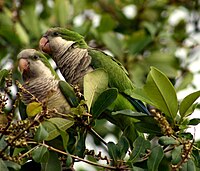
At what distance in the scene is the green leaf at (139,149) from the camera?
1.92m

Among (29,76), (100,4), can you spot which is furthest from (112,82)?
(100,4)

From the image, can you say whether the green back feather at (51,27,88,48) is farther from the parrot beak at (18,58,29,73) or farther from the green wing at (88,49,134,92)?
the parrot beak at (18,58,29,73)

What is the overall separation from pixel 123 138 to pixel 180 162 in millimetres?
267

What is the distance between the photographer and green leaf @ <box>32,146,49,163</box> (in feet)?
5.92

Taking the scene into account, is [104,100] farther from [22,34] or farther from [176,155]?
[22,34]

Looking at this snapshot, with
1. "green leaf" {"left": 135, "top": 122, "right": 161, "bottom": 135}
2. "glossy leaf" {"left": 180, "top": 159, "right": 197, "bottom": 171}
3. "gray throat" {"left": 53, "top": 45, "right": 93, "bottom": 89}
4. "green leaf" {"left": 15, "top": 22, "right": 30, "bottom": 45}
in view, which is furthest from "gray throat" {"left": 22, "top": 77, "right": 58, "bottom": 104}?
"green leaf" {"left": 15, "top": 22, "right": 30, "bottom": 45}

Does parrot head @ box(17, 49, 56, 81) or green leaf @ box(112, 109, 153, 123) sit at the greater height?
parrot head @ box(17, 49, 56, 81)

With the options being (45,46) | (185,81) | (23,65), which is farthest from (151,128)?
(185,81)

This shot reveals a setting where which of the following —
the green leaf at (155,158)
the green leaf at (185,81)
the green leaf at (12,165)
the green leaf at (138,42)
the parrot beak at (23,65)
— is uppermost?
the parrot beak at (23,65)

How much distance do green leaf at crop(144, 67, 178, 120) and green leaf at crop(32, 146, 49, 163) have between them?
0.40m

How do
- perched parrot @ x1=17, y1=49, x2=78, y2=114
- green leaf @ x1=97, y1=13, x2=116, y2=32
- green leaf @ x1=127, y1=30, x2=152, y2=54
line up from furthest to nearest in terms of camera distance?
green leaf @ x1=97, y1=13, x2=116, y2=32 → green leaf @ x1=127, y1=30, x2=152, y2=54 → perched parrot @ x1=17, y1=49, x2=78, y2=114

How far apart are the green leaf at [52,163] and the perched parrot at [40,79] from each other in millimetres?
405

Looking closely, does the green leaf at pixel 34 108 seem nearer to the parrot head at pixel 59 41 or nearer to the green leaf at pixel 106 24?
the parrot head at pixel 59 41

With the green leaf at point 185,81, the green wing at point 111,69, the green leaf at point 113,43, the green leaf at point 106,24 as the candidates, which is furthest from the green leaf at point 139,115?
the green leaf at point 106,24
